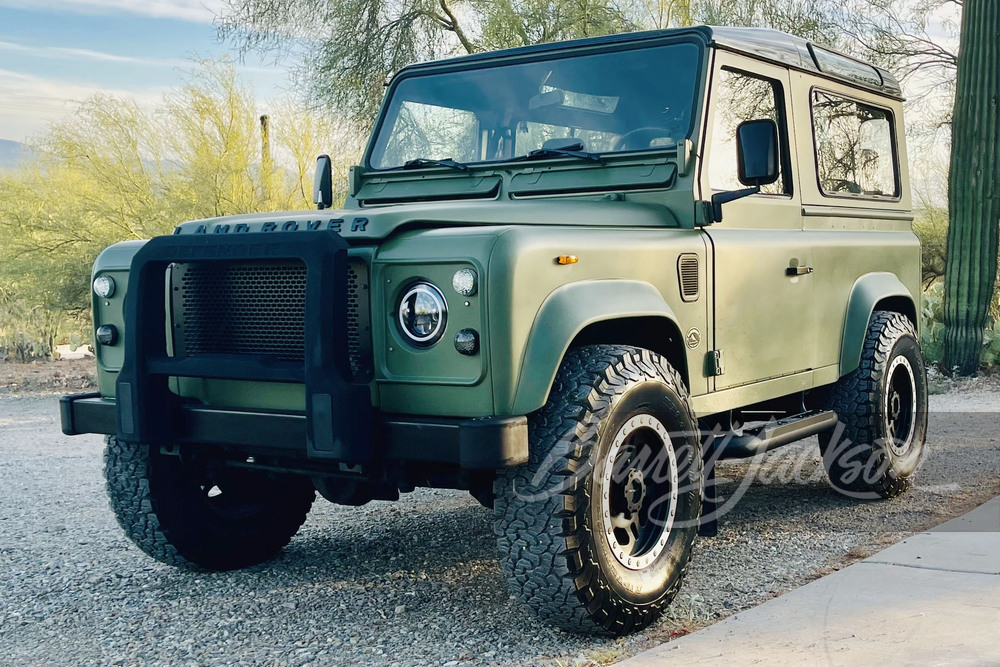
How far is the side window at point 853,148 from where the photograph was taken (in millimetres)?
5445

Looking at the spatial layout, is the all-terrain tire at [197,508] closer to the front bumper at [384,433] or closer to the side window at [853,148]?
the front bumper at [384,433]

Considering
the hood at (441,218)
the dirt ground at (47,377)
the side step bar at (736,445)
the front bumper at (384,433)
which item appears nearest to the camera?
the front bumper at (384,433)

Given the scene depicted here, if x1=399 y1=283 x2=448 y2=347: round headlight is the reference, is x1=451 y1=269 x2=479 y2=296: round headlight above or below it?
above

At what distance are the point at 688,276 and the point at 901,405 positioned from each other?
241 centimetres

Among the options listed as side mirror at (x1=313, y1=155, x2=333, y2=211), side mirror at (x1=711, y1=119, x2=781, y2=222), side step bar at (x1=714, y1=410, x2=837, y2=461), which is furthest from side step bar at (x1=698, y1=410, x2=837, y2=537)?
side mirror at (x1=313, y1=155, x2=333, y2=211)

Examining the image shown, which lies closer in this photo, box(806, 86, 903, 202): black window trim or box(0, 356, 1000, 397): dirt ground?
box(806, 86, 903, 202): black window trim

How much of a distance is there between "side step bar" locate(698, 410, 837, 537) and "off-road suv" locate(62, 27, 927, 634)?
2cm

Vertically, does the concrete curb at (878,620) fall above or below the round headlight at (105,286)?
below

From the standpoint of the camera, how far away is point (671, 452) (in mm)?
3855

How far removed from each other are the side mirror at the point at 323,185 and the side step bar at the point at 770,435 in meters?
2.36

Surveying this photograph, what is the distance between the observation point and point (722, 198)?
14.5 feet

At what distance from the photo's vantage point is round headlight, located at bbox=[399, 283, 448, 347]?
3420 mm

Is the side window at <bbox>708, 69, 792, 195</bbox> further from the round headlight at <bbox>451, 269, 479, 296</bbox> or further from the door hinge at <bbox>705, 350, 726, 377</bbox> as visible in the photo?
the round headlight at <bbox>451, 269, 479, 296</bbox>

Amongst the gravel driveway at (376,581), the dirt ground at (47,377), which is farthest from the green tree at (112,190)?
the gravel driveway at (376,581)
